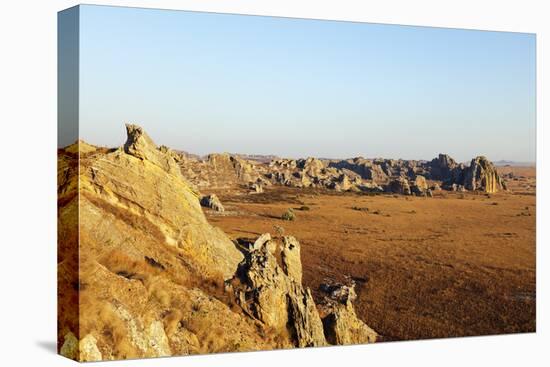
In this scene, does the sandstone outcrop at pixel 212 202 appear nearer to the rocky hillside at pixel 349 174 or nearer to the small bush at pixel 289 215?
the rocky hillside at pixel 349 174

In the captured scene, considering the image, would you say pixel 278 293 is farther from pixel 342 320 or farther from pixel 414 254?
pixel 414 254

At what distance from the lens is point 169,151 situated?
17469 mm

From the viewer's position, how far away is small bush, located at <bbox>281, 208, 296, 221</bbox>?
19.0 m

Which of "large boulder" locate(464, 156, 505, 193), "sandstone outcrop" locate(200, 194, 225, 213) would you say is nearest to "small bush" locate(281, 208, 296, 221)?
"sandstone outcrop" locate(200, 194, 225, 213)

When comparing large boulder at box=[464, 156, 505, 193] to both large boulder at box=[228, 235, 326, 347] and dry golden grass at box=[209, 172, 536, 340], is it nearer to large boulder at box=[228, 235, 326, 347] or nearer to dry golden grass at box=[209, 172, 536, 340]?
dry golden grass at box=[209, 172, 536, 340]

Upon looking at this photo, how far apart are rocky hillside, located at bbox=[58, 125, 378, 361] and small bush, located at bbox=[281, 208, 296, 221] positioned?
45 centimetres

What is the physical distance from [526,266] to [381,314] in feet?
10.6

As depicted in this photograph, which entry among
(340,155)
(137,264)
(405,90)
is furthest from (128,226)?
(405,90)

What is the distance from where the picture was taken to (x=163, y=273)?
56.2 feet

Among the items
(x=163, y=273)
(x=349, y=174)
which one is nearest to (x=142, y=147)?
(x=163, y=273)

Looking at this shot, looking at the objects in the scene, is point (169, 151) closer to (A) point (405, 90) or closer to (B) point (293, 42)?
(B) point (293, 42)

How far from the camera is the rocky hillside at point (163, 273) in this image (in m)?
16.3

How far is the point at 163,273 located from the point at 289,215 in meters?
2.86

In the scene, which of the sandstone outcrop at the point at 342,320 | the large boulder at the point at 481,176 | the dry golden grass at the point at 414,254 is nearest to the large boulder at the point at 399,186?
the dry golden grass at the point at 414,254
